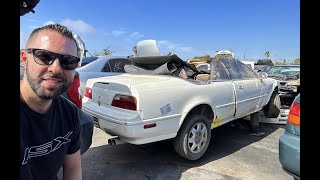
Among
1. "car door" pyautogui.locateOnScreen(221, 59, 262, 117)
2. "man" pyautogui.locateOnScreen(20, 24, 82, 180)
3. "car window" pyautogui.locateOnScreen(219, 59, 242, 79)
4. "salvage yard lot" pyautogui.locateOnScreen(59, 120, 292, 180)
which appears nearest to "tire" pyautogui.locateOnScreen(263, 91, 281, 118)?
"car door" pyautogui.locateOnScreen(221, 59, 262, 117)

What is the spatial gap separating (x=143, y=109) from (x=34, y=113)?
5.87ft

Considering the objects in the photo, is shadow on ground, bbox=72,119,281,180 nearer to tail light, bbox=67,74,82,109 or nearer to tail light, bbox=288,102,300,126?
tail light, bbox=67,74,82,109

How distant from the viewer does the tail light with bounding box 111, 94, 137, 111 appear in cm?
315

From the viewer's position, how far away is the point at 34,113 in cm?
139

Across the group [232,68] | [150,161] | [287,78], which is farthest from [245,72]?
[287,78]

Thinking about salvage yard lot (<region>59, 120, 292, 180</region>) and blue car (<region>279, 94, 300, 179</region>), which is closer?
blue car (<region>279, 94, 300, 179</region>)

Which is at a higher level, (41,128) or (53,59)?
(53,59)

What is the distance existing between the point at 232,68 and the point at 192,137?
1.86m

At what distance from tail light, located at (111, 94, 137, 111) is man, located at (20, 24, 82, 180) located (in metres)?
1.61

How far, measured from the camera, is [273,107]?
6.00m

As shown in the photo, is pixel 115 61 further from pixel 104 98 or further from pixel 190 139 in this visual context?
pixel 190 139

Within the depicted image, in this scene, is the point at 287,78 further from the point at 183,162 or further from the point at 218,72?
the point at 183,162

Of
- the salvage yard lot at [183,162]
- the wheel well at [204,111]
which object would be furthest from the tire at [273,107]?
the wheel well at [204,111]
